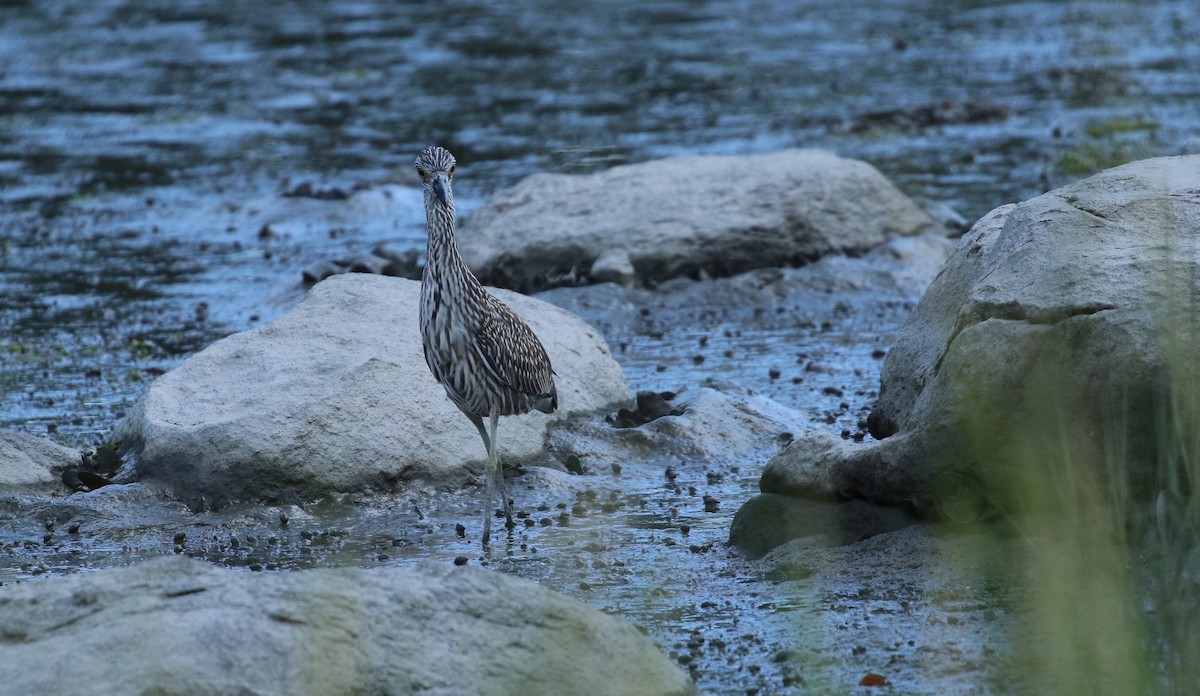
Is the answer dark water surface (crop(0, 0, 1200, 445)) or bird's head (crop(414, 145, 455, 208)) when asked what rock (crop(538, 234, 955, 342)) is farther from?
bird's head (crop(414, 145, 455, 208))

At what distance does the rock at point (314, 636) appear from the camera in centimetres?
456

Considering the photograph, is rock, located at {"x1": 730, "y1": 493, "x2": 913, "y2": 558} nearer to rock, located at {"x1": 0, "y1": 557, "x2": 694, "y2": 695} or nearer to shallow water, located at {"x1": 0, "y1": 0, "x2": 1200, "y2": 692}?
shallow water, located at {"x1": 0, "y1": 0, "x2": 1200, "y2": 692}

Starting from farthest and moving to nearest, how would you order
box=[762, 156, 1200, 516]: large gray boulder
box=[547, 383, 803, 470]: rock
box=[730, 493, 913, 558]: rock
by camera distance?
1. box=[547, 383, 803, 470]: rock
2. box=[730, 493, 913, 558]: rock
3. box=[762, 156, 1200, 516]: large gray boulder

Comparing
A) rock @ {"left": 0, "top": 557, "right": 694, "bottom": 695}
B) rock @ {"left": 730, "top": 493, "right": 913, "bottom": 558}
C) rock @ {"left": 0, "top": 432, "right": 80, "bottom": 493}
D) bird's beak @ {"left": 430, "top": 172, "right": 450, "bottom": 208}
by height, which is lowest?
rock @ {"left": 0, "top": 432, "right": 80, "bottom": 493}

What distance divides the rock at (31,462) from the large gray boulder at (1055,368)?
3703mm

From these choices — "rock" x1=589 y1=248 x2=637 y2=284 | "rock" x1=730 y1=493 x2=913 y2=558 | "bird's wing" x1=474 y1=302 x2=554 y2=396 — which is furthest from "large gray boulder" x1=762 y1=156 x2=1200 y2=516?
"rock" x1=589 y1=248 x2=637 y2=284

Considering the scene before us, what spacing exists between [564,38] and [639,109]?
473 cm

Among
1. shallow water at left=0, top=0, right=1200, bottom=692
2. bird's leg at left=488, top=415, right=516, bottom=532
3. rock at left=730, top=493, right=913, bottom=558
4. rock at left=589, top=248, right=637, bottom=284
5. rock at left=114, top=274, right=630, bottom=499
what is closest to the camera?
rock at left=730, top=493, right=913, bottom=558

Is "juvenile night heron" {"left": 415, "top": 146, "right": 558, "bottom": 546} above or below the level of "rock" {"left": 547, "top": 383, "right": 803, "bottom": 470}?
above

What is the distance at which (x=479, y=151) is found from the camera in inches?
694

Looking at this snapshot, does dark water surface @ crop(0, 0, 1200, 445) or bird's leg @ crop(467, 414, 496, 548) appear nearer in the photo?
bird's leg @ crop(467, 414, 496, 548)

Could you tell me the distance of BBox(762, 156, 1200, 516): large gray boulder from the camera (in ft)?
19.6

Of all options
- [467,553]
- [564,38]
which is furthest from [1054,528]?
[564,38]

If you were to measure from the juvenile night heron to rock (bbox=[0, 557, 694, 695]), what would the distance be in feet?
8.12
